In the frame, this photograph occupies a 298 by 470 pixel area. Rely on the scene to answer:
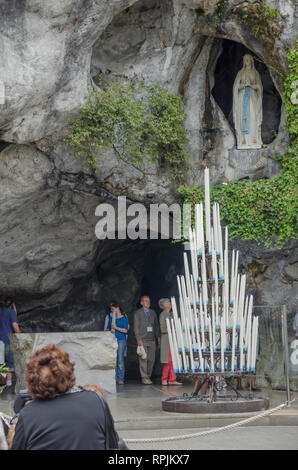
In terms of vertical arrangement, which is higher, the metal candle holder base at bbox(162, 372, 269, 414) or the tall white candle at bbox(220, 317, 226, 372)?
the tall white candle at bbox(220, 317, 226, 372)

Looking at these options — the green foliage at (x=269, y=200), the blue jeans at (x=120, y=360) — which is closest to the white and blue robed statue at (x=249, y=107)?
the green foliage at (x=269, y=200)

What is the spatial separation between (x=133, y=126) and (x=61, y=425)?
912cm

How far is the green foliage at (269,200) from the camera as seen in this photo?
1223cm

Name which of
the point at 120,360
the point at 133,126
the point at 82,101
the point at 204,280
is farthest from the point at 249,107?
the point at 204,280

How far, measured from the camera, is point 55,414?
3.04 m

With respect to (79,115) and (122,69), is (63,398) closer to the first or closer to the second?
(79,115)

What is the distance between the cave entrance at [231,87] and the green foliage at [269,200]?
140 cm

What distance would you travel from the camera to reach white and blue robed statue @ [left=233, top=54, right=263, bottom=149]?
44.0ft

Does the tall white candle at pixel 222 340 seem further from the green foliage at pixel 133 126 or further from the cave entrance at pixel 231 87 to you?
the cave entrance at pixel 231 87

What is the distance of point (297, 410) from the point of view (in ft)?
29.4

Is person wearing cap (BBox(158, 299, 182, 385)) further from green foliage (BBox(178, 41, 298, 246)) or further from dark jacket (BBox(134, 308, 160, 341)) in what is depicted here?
green foliage (BBox(178, 41, 298, 246))

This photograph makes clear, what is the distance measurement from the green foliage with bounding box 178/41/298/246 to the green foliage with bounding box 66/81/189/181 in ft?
2.87

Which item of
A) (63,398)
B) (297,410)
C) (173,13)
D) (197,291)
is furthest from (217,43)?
(63,398)

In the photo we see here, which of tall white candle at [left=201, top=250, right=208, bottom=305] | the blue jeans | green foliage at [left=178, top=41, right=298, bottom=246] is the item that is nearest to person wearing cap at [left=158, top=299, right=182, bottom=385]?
the blue jeans
